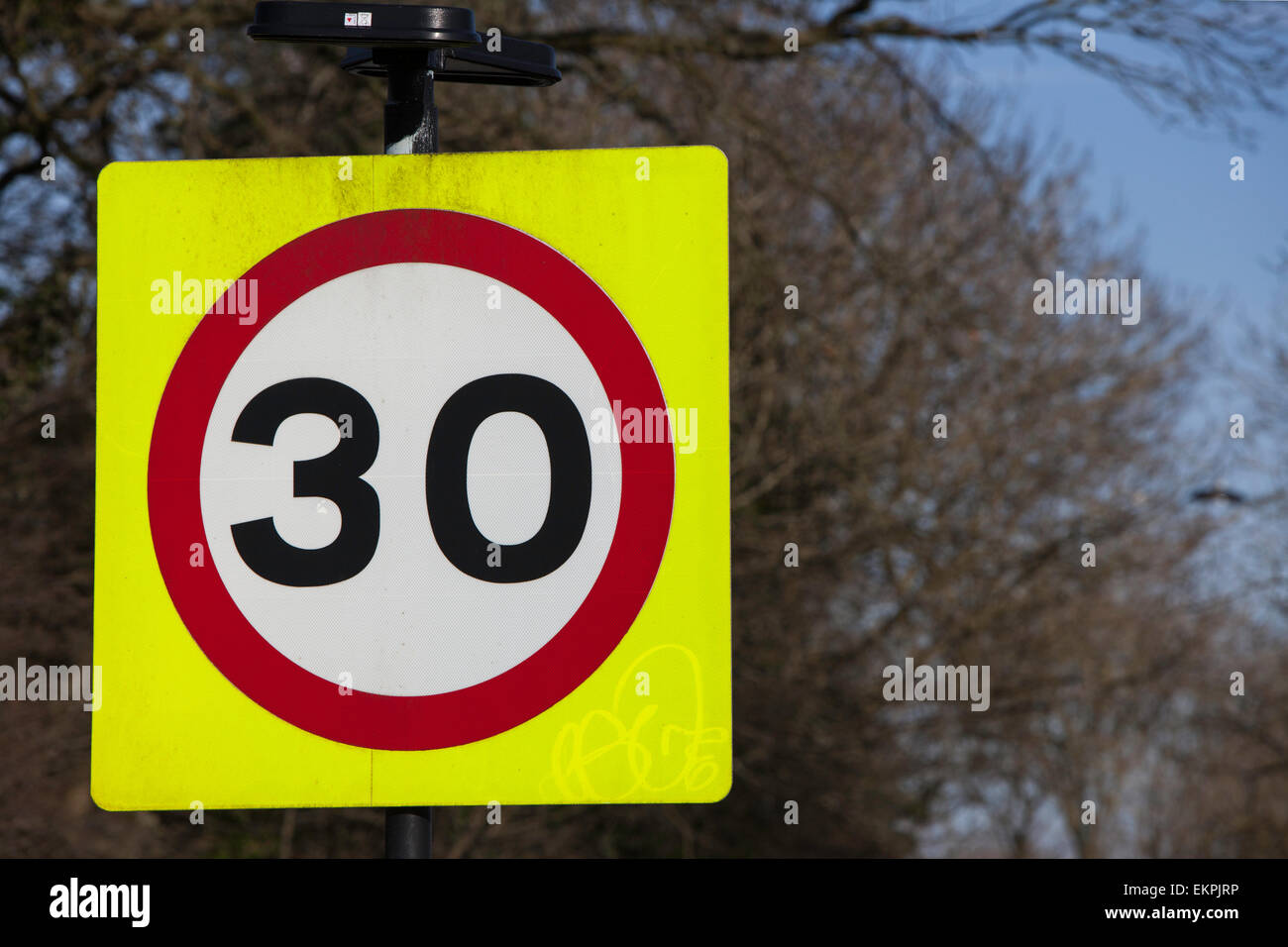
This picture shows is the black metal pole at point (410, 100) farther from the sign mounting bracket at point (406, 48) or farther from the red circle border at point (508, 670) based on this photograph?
the red circle border at point (508, 670)

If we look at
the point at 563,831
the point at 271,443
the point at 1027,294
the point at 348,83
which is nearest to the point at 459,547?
the point at 271,443

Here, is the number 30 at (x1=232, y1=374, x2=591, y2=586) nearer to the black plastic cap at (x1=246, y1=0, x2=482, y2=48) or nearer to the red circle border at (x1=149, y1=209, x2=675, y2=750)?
the red circle border at (x1=149, y1=209, x2=675, y2=750)

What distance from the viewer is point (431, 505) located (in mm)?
1729

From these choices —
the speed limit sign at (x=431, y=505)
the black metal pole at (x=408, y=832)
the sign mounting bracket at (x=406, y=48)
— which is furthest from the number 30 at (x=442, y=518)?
the sign mounting bracket at (x=406, y=48)

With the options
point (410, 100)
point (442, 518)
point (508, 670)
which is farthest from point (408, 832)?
Answer: point (410, 100)

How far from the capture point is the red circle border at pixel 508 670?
1712 mm

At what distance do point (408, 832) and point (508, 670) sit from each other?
0.76ft

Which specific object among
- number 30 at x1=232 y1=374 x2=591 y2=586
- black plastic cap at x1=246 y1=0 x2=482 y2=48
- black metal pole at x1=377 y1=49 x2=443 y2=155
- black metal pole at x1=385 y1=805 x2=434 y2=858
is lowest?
black metal pole at x1=385 y1=805 x2=434 y2=858

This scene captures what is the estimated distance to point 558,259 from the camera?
177 cm

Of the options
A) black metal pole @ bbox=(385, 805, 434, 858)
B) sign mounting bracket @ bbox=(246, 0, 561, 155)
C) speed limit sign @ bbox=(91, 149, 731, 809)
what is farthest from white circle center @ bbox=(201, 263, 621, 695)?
sign mounting bracket @ bbox=(246, 0, 561, 155)

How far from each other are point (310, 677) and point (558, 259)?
605 mm

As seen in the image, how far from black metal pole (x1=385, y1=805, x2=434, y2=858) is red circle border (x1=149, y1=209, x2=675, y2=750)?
0.27 ft

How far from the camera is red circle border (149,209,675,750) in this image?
1.71 meters
